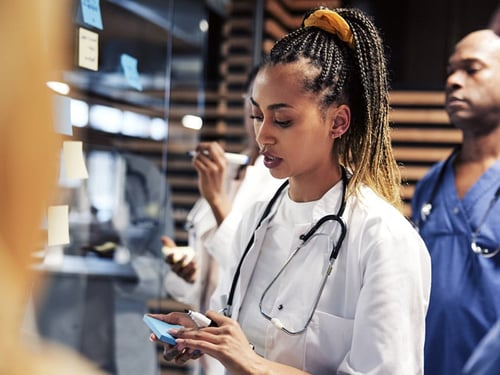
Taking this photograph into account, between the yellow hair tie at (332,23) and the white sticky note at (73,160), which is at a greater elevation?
the yellow hair tie at (332,23)

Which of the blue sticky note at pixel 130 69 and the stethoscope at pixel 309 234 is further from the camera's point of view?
the blue sticky note at pixel 130 69

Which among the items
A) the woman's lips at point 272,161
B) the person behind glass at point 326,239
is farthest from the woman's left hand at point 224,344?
the woman's lips at point 272,161

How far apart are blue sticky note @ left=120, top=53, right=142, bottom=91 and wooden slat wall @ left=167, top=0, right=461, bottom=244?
1227mm

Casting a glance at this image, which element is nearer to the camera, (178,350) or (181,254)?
(178,350)

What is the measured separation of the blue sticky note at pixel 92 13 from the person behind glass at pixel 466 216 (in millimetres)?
1416

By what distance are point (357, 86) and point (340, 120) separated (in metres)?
0.10

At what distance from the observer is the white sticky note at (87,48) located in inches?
87.8

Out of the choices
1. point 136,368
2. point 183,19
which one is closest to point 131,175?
point 136,368

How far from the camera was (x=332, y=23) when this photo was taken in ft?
5.75

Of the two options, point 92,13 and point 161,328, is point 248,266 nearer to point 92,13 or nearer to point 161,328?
point 161,328

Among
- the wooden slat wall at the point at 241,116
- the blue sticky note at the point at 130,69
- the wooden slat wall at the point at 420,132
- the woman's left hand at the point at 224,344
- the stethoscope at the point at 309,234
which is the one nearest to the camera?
the woman's left hand at the point at 224,344

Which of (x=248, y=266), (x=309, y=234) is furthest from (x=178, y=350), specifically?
(x=309, y=234)

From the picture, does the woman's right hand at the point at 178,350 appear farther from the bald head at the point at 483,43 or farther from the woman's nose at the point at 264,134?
the bald head at the point at 483,43

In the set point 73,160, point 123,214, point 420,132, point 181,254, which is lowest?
point 181,254
